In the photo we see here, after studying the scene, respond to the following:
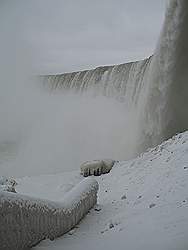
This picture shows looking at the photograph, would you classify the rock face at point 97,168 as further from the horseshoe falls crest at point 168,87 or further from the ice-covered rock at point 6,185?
the ice-covered rock at point 6,185

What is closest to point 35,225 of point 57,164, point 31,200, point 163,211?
point 31,200

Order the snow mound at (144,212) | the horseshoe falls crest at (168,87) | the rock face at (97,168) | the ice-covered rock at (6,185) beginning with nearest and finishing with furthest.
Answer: the snow mound at (144,212) → the ice-covered rock at (6,185) → the rock face at (97,168) → the horseshoe falls crest at (168,87)

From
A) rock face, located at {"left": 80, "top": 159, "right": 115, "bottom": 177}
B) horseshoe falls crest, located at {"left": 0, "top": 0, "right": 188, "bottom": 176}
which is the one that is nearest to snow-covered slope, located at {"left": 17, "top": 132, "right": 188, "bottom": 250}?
rock face, located at {"left": 80, "top": 159, "right": 115, "bottom": 177}

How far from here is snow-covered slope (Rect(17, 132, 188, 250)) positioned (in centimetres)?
310

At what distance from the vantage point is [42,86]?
24.6m

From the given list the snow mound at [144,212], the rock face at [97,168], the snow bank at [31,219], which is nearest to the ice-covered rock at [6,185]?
the snow bank at [31,219]

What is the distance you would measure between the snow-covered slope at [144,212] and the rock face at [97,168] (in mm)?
1744

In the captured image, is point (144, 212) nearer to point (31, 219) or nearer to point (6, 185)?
point (31, 219)

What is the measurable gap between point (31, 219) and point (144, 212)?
49.4 inches

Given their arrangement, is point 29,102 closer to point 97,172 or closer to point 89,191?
point 97,172

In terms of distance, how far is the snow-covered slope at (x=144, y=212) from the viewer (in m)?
3.10

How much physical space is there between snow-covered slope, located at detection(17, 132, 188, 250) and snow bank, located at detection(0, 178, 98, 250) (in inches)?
4.5

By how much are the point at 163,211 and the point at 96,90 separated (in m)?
15.5

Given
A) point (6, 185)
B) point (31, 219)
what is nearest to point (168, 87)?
point (6, 185)
